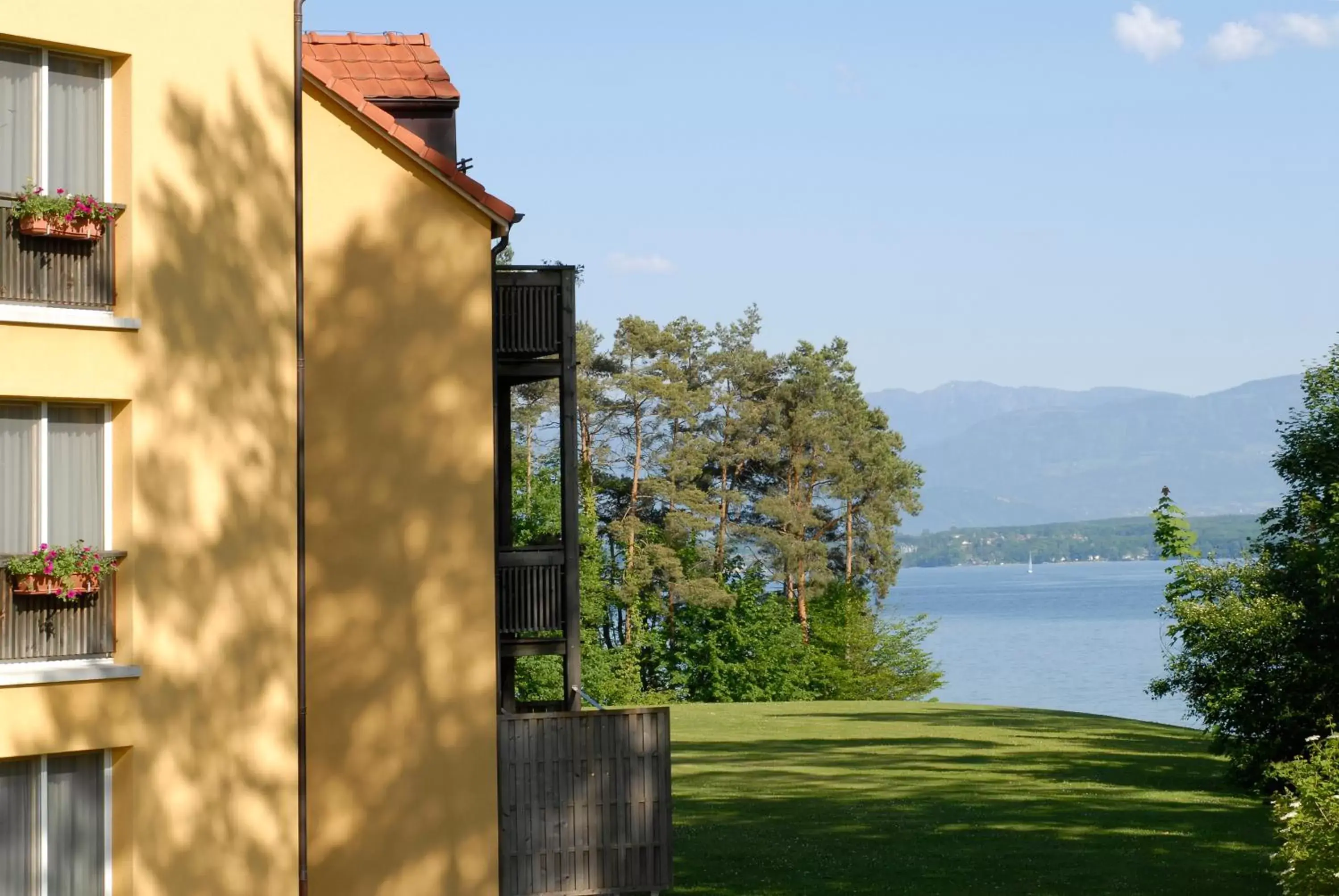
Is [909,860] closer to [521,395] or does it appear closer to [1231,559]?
[1231,559]

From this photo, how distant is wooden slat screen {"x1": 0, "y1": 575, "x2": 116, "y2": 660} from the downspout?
1.91m

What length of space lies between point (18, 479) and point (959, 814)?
1722cm

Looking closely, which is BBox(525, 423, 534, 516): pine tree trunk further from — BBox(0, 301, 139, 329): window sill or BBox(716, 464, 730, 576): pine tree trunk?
BBox(0, 301, 139, 329): window sill

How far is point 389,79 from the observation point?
17.6 m

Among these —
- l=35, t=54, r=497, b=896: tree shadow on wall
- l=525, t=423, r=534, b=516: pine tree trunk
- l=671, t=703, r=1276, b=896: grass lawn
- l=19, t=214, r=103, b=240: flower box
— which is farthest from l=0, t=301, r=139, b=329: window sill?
l=525, t=423, r=534, b=516: pine tree trunk

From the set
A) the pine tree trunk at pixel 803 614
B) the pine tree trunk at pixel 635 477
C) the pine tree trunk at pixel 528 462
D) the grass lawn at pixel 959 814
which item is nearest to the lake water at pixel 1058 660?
the pine tree trunk at pixel 803 614

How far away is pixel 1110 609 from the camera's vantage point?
625ft

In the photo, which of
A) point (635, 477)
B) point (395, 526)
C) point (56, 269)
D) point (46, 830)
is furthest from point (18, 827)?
point (635, 477)

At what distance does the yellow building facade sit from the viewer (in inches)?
473

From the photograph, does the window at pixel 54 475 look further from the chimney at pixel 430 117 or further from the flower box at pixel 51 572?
the chimney at pixel 430 117

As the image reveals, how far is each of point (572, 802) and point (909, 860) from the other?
572 centimetres

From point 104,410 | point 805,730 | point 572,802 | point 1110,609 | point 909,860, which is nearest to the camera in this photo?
point 104,410

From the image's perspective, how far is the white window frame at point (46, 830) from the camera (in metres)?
11.6

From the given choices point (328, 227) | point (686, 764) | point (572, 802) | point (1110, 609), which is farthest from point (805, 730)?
point (1110, 609)
